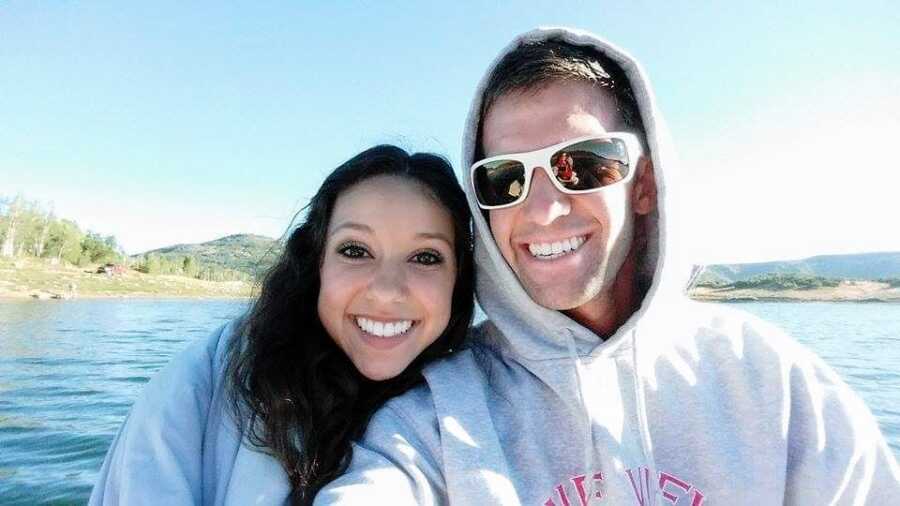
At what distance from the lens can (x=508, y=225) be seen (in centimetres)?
226

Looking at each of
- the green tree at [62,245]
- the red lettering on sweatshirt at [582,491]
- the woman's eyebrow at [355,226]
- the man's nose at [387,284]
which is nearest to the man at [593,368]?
the red lettering on sweatshirt at [582,491]

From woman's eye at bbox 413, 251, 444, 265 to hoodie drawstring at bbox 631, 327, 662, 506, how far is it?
0.89m

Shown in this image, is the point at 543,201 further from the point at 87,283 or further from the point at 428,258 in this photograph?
the point at 87,283

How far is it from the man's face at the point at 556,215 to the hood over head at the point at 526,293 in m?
0.08

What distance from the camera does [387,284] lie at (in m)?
2.23

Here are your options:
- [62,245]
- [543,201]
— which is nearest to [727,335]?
[543,201]

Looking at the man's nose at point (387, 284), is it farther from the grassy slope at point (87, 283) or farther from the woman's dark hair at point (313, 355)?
the grassy slope at point (87, 283)

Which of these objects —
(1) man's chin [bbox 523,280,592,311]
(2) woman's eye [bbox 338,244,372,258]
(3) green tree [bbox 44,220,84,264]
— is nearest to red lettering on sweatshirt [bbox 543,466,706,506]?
(1) man's chin [bbox 523,280,592,311]

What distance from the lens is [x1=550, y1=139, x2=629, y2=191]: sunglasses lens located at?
2162 mm

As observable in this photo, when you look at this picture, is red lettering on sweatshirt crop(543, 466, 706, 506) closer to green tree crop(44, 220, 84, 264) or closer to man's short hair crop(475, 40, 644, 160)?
man's short hair crop(475, 40, 644, 160)

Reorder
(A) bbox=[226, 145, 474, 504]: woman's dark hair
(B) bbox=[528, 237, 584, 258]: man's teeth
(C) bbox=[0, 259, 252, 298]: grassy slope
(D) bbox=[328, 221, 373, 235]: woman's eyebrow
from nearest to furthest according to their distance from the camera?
(A) bbox=[226, 145, 474, 504]: woman's dark hair
(B) bbox=[528, 237, 584, 258]: man's teeth
(D) bbox=[328, 221, 373, 235]: woman's eyebrow
(C) bbox=[0, 259, 252, 298]: grassy slope

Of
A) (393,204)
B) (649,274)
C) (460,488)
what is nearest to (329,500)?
(460,488)

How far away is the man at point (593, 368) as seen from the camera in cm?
191

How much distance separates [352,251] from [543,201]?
0.86 metres
